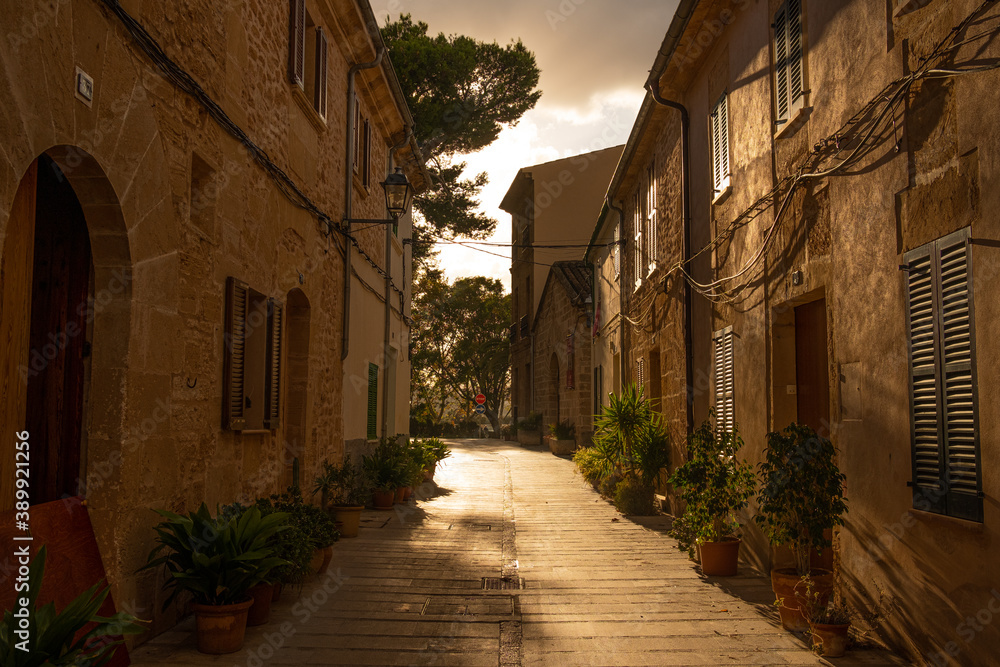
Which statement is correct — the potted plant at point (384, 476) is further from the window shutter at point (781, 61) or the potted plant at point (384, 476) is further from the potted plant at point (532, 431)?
the potted plant at point (532, 431)

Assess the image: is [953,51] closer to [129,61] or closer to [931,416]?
[931,416]

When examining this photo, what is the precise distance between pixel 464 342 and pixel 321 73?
91.7ft

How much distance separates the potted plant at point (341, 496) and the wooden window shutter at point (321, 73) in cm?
397

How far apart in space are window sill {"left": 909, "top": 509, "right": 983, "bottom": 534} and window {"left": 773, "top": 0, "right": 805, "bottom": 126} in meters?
3.27

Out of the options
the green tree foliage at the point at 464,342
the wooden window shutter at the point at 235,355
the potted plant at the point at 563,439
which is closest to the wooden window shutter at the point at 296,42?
the wooden window shutter at the point at 235,355

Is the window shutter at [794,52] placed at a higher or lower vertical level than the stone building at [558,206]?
lower

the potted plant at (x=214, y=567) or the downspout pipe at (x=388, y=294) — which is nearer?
the potted plant at (x=214, y=567)

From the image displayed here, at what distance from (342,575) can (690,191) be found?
237 inches

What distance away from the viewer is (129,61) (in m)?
4.27

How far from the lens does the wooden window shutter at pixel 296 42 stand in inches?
294

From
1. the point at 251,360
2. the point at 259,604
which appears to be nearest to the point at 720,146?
the point at 251,360

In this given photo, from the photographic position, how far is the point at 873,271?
4.79 m

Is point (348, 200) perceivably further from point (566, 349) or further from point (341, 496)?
point (566, 349)

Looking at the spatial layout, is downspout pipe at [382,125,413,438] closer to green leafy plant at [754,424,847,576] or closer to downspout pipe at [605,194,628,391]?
downspout pipe at [605,194,628,391]
